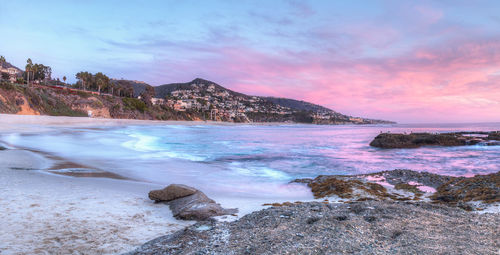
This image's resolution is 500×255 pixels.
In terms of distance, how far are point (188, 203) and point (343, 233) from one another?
282 centimetres

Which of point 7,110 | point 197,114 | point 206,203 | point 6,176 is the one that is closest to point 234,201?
point 206,203

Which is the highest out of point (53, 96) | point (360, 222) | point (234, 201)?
point (53, 96)

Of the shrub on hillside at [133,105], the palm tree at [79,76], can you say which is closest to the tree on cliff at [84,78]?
the palm tree at [79,76]

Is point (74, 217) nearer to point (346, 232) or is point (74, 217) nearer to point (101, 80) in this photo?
point (346, 232)

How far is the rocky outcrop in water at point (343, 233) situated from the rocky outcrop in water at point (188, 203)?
15.8 inches

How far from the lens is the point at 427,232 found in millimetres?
3439

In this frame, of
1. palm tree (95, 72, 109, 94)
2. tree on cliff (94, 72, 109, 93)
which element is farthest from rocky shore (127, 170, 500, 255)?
palm tree (95, 72, 109, 94)

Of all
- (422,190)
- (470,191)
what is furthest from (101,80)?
(470,191)

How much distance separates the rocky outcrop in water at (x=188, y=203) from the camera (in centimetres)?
463

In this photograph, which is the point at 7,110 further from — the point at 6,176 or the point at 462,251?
the point at 462,251

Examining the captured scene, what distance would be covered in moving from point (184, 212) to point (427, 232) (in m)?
3.52

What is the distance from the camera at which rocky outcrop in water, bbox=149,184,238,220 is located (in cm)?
463

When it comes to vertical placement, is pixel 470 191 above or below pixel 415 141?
below

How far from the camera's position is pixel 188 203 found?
5.06m
